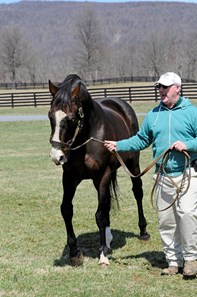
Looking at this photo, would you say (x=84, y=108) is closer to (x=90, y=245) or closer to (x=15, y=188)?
(x=90, y=245)

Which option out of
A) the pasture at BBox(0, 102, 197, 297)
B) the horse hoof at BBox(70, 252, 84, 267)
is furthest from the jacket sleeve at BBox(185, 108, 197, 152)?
the horse hoof at BBox(70, 252, 84, 267)

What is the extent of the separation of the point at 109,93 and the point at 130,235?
35.0 meters

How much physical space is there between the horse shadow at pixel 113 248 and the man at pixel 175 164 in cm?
57

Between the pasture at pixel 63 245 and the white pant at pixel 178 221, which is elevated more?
the white pant at pixel 178 221

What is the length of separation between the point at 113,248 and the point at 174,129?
2091mm

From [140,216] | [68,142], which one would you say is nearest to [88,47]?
[140,216]

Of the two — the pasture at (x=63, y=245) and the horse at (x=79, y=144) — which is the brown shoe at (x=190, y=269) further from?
the horse at (x=79, y=144)

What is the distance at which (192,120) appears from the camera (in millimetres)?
4914

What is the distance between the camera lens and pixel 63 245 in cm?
649

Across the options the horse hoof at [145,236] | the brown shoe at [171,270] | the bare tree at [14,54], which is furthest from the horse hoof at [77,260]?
the bare tree at [14,54]

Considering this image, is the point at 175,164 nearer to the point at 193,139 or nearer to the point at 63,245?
the point at 193,139

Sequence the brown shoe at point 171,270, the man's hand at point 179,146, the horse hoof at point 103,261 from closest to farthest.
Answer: the man's hand at point 179,146 < the brown shoe at point 171,270 < the horse hoof at point 103,261

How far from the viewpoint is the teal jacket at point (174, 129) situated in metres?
4.92

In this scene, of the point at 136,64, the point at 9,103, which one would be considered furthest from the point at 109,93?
the point at 136,64
